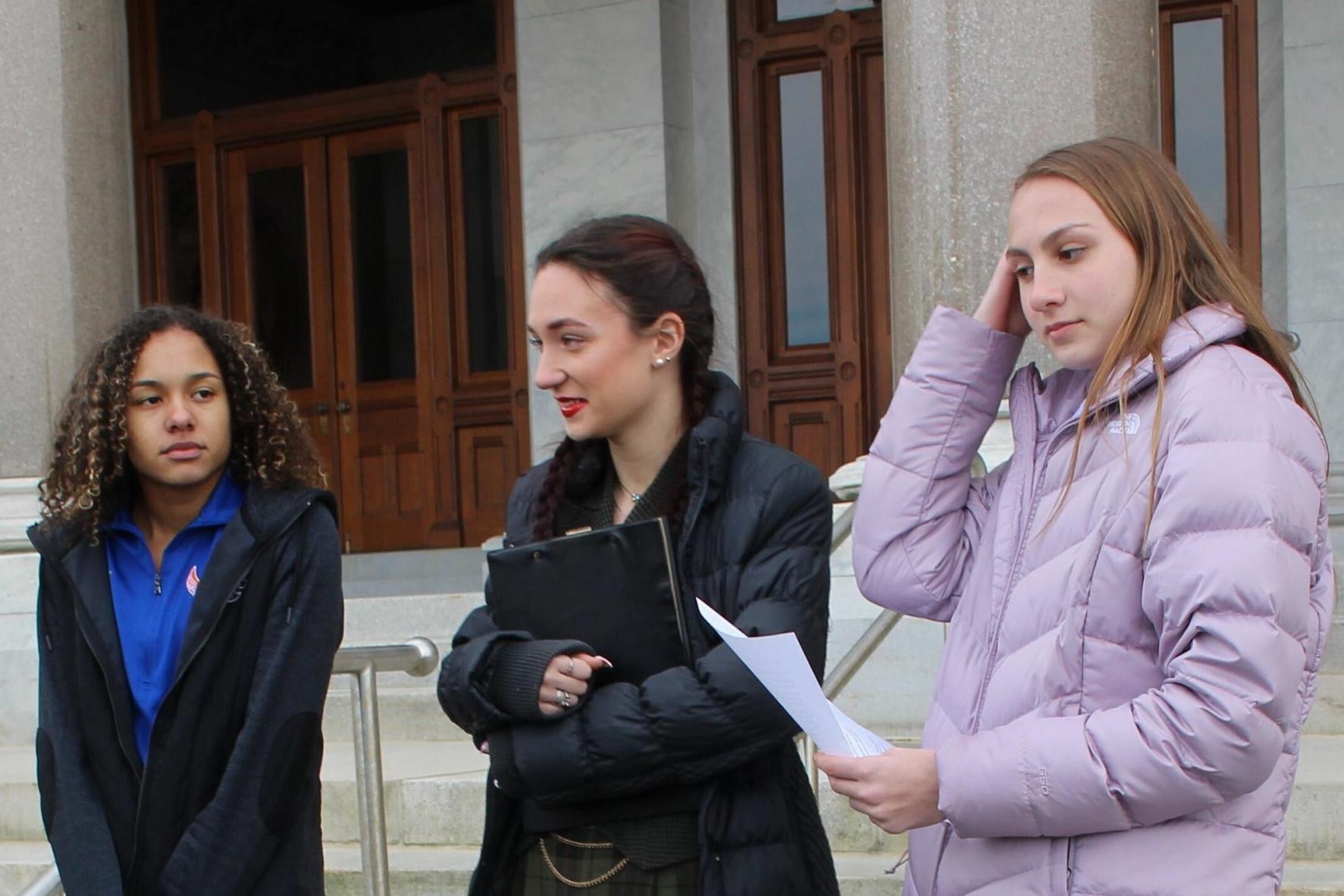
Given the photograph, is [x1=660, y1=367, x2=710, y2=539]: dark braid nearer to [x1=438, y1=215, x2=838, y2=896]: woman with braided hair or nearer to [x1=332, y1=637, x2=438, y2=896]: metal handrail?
[x1=438, y1=215, x2=838, y2=896]: woman with braided hair

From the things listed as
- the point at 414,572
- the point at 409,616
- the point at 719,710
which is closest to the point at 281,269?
the point at 414,572

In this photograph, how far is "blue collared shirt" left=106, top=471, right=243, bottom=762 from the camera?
10.3 ft

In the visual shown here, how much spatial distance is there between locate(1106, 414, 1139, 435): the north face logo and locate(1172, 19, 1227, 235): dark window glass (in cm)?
776

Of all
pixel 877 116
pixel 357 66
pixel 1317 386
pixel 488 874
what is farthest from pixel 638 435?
pixel 357 66

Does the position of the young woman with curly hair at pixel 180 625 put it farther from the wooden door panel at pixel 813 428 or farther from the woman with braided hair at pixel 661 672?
the wooden door panel at pixel 813 428

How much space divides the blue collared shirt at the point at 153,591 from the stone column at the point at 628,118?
7.02 metres

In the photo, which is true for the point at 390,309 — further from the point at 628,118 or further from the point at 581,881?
the point at 581,881

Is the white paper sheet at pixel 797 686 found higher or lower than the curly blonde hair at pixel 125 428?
lower

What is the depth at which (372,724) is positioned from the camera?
4.59 m

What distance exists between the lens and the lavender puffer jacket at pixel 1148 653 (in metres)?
2.04

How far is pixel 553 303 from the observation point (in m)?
2.81

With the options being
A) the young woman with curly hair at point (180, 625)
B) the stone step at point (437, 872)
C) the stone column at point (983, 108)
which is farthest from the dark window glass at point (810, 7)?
the young woman with curly hair at point (180, 625)

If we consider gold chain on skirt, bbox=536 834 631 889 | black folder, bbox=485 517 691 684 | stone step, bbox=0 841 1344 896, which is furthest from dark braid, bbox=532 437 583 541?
stone step, bbox=0 841 1344 896

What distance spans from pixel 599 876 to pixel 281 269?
397 inches
